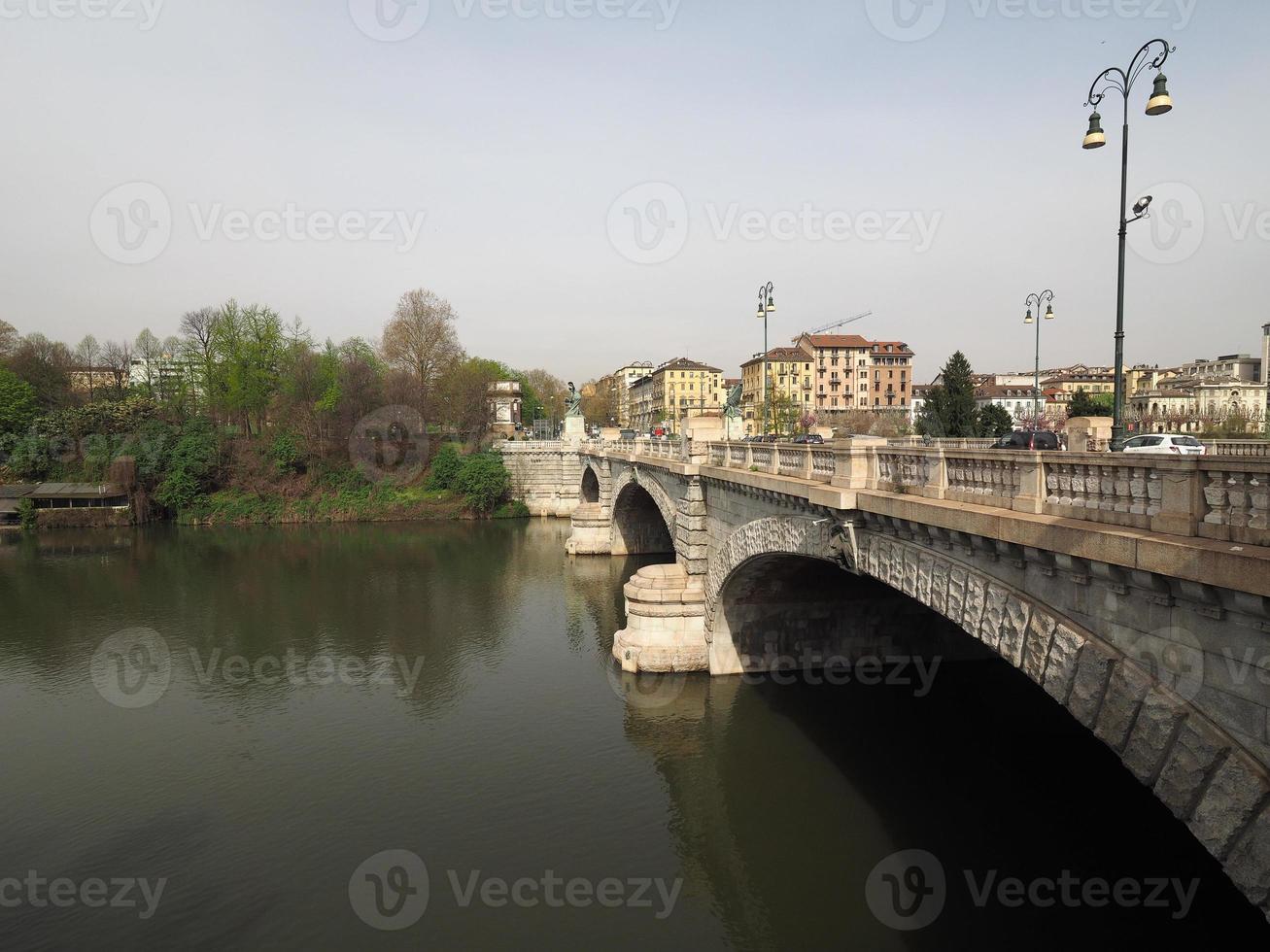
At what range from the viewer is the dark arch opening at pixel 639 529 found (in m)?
37.0

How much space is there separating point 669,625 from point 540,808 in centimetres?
721

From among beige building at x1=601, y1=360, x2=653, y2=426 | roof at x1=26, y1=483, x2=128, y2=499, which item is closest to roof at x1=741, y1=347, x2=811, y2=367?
beige building at x1=601, y1=360, x2=653, y2=426

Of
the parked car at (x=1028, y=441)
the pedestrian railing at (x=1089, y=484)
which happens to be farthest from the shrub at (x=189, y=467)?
the parked car at (x=1028, y=441)

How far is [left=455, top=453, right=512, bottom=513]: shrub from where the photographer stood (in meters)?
52.5

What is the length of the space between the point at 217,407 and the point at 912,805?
61628mm

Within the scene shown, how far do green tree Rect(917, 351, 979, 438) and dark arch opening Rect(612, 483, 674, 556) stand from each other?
49.0 ft

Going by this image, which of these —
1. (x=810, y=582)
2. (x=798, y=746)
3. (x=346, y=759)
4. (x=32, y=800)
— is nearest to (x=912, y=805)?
(x=798, y=746)

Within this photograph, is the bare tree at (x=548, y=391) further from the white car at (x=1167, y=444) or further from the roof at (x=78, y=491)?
the white car at (x=1167, y=444)

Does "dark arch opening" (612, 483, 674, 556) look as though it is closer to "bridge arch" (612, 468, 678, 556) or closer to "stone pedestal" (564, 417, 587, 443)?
"bridge arch" (612, 468, 678, 556)

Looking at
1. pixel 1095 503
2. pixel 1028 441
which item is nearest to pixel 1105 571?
pixel 1095 503

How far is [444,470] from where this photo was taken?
54.2 meters

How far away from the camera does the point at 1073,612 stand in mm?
6832

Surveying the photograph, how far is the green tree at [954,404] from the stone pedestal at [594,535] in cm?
1753

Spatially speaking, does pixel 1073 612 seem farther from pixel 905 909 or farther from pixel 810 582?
pixel 810 582
